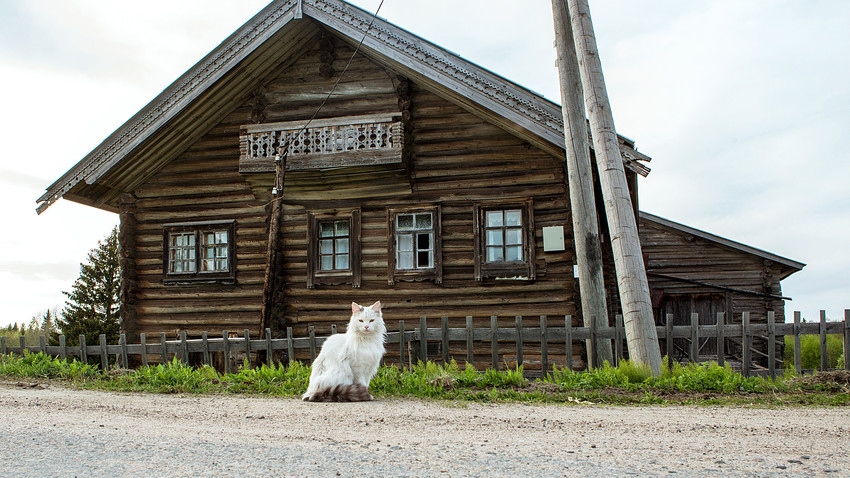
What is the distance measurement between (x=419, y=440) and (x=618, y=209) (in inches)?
198

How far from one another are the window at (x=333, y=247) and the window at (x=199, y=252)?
80.4 inches

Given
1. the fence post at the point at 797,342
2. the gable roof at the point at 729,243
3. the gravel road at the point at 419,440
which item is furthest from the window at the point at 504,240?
the gable roof at the point at 729,243

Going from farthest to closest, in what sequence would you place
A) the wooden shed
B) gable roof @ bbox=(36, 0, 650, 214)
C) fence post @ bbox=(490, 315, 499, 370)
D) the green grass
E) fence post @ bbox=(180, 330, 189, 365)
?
the wooden shed, gable roof @ bbox=(36, 0, 650, 214), fence post @ bbox=(180, 330, 189, 365), fence post @ bbox=(490, 315, 499, 370), the green grass

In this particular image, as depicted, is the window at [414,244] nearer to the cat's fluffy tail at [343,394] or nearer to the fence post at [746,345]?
the fence post at [746,345]

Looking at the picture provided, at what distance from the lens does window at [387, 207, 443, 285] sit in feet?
46.2

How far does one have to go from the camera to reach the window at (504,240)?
13648mm

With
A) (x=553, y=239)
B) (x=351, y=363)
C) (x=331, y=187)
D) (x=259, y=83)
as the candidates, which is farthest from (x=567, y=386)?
(x=259, y=83)

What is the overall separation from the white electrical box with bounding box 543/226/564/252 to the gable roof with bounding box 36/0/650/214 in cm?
160

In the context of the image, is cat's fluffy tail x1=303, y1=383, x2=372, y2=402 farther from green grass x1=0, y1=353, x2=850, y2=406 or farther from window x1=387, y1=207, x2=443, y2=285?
window x1=387, y1=207, x2=443, y2=285

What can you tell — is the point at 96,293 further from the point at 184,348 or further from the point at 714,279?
the point at 714,279

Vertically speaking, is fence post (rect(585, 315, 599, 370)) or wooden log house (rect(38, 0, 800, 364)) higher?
wooden log house (rect(38, 0, 800, 364))

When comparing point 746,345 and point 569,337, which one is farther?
point 569,337

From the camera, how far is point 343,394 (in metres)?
7.71

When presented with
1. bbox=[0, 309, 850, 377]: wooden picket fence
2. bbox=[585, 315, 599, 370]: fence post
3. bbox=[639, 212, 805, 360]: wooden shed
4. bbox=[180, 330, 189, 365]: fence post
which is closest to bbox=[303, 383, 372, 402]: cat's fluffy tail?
bbox=[0, 309, 850, 377]: wooden picket fence
